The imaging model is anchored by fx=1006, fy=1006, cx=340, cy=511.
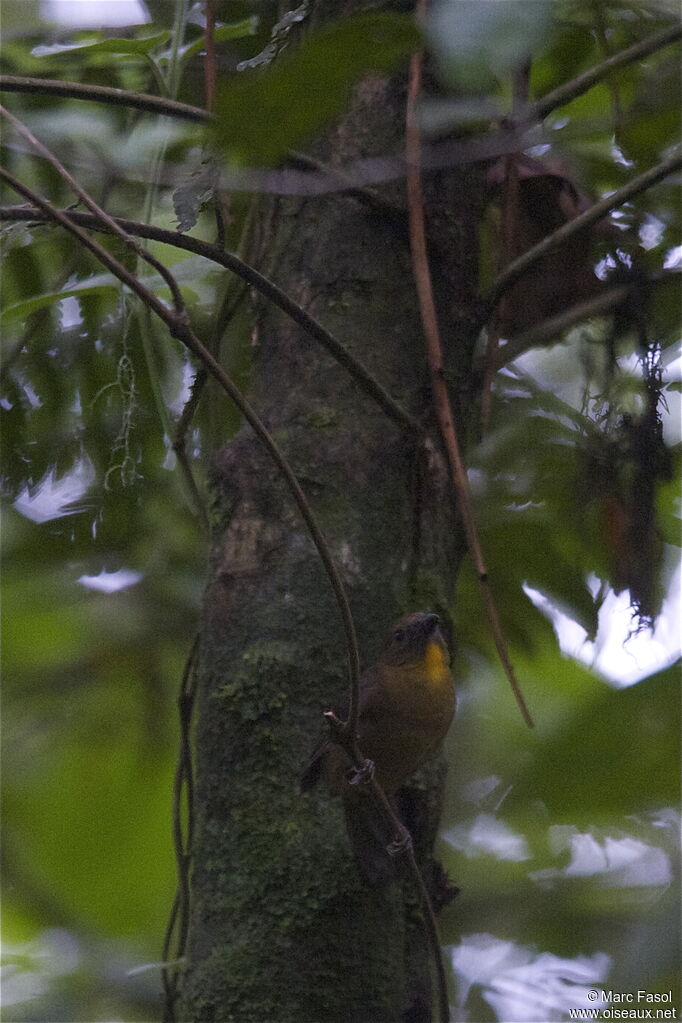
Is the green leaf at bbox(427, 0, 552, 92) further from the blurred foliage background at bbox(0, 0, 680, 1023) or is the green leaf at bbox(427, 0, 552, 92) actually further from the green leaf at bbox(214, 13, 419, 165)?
the blurred foliage background at bbox(0, 0, 680, 1023)

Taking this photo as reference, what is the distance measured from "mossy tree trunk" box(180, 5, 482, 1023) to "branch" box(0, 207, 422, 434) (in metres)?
0.17

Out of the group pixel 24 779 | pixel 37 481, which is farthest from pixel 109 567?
pixel 24 779

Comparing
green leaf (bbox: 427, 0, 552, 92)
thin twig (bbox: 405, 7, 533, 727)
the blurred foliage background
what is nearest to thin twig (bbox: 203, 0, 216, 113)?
the blurred foliage background

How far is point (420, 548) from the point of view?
67.3 inches

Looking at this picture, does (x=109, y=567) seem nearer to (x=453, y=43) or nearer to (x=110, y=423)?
(x=110, y=423)

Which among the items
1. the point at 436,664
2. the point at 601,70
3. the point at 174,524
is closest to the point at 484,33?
the point at 601,70

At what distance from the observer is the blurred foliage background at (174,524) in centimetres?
204

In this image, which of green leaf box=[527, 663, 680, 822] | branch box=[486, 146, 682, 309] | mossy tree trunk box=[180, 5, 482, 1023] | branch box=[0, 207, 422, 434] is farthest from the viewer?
branch box=[486, 146, 682, 309]

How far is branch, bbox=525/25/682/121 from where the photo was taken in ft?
4.83

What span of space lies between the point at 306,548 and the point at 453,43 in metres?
1.00

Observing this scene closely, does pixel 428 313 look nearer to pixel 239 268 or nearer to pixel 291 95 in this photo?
pixel 239 268

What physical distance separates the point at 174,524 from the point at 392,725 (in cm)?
100

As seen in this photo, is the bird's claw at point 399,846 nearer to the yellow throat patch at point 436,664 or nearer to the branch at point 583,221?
the yellow throat patch at point 436,664

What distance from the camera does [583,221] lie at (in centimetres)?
170
